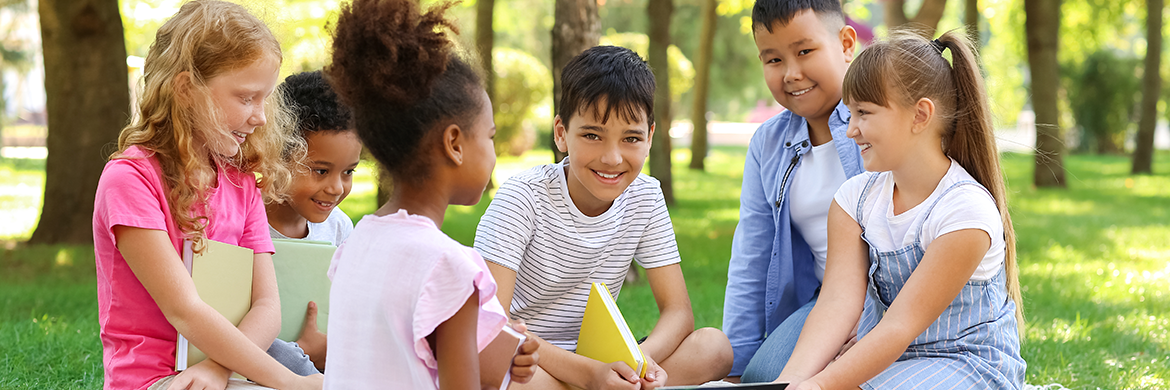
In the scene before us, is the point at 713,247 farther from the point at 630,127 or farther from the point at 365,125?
the point at 365,125

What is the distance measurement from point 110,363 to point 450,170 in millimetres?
1099

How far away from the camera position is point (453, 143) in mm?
1761

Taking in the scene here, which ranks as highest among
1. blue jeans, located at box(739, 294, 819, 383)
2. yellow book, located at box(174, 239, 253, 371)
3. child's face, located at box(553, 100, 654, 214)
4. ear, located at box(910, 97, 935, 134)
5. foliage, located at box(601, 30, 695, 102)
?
foliage, located at box(601, 30, 695, 102)

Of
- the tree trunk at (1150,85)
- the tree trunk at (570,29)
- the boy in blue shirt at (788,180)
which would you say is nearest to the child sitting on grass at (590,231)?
the boy in blue shirt at (788,180)

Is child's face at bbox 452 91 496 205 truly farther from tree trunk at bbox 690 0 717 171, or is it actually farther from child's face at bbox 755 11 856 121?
tree trunk at bbox 690 0 717 171

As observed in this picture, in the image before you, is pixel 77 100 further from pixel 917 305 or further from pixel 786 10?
pixel 917 305

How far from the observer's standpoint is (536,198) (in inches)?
105

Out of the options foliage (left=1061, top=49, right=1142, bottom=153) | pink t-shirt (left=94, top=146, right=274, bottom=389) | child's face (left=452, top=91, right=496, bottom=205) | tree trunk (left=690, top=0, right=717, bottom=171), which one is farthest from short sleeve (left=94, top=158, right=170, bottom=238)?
foliage (left=1061, top=49, right=1142, bottom=153)

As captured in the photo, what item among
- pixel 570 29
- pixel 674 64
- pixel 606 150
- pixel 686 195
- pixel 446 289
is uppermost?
pixel 674 64

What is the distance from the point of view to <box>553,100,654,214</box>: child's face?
2.56m

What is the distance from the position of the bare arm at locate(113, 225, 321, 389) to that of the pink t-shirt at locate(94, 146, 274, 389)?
0.03 m


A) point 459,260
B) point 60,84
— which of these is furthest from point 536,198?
point 60,84

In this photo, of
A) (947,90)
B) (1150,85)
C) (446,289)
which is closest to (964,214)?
(947,90)

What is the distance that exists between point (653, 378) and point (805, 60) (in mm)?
1300
